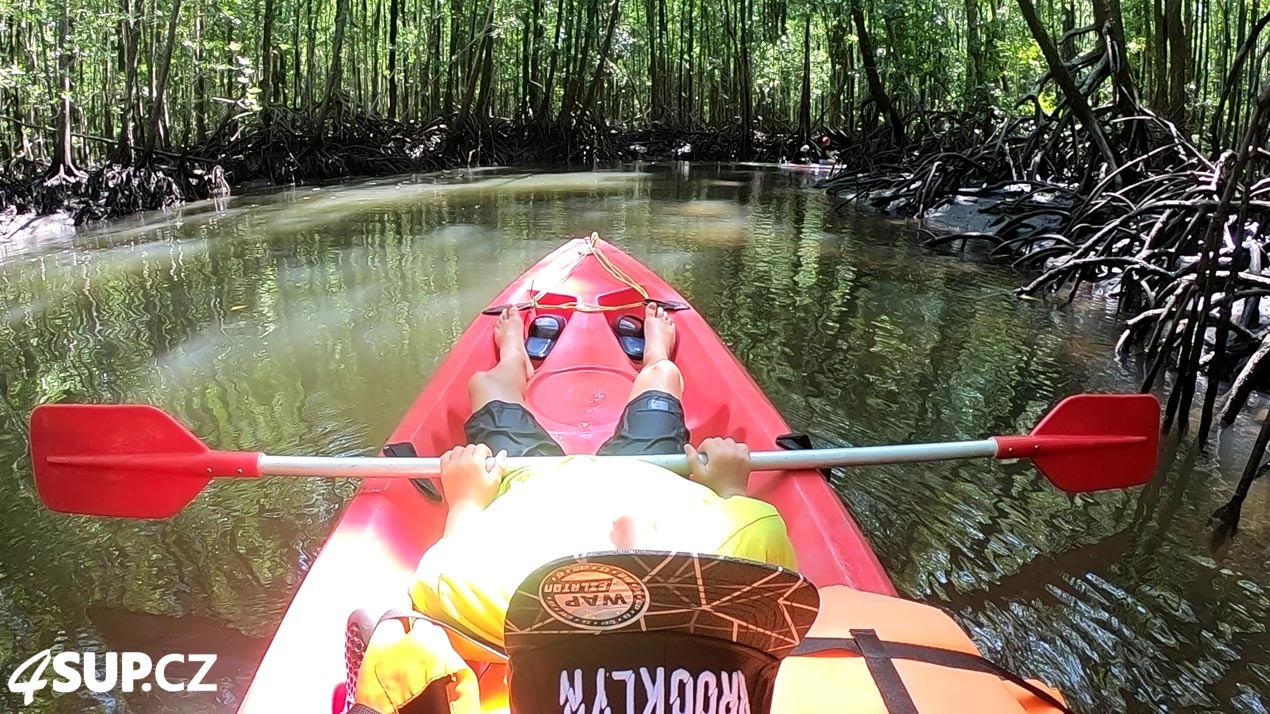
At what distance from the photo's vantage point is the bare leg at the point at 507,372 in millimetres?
2461

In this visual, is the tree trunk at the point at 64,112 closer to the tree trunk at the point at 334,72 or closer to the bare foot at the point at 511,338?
the tree trunk at the point at 334,72

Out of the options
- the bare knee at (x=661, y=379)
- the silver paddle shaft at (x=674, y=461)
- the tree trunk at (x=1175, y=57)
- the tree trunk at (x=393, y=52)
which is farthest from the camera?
the tree trunk at (x=393, y=52)

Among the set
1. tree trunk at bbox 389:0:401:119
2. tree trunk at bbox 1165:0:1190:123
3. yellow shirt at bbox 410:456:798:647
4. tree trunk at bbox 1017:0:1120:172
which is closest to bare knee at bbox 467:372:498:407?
yellow shirt at bbox 410:456:798:647

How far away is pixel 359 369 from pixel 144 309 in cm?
182

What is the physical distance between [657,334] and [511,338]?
0.46 m

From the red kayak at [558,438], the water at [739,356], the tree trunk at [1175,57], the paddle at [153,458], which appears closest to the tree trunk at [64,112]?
the water at [739,356]

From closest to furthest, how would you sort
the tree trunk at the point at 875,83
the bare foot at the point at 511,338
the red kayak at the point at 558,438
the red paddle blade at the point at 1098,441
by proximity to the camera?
1. the red kayak at the point at 558,438
2. the red paddle blade at the point at 1098,441
3. the bare foot at the point at 511,338
4. the tree trunk at the point at 875,83

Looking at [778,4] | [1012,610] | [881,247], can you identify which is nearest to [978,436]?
[1012,610]

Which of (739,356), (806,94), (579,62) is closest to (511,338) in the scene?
(739,356)

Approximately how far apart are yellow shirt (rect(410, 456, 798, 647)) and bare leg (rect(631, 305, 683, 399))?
1031 millimetres

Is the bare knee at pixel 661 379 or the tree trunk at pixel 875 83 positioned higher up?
the tree trunk at pixel 875 83

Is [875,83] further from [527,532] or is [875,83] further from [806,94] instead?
[527,532]

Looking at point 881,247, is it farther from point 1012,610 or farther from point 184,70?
point 184,70

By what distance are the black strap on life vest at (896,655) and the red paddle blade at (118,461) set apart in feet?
4.51
